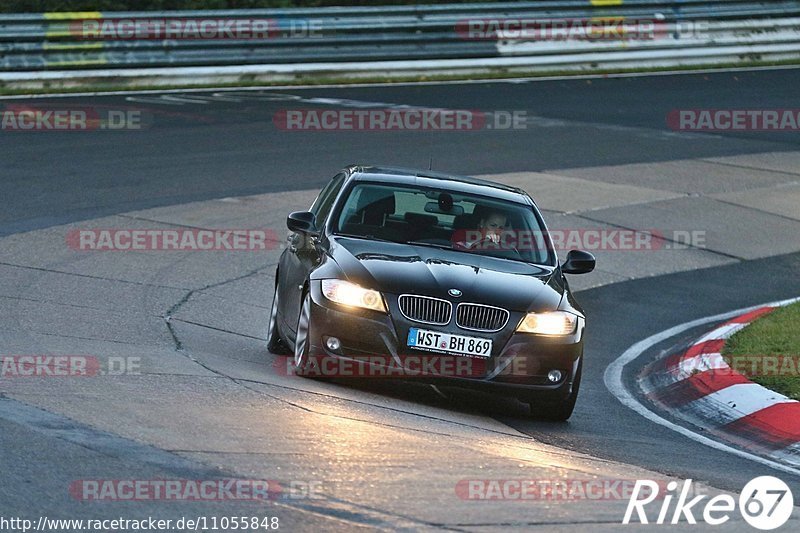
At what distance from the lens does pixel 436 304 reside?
9.13 m

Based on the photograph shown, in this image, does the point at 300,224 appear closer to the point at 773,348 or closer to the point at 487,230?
the point at 487,230

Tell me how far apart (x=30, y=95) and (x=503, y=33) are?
979 cm

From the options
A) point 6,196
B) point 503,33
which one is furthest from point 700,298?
point 503,33

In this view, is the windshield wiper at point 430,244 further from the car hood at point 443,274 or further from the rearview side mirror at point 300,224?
the rearview side mirror at point 300,224

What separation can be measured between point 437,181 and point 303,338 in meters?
2.00

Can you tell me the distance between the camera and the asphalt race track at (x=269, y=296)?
6.59m

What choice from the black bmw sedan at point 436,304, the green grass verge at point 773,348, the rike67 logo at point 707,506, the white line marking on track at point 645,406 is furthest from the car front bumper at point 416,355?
the green grass verge at point 773,348

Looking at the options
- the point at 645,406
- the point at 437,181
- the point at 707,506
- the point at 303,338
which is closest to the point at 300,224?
the point at 437,181

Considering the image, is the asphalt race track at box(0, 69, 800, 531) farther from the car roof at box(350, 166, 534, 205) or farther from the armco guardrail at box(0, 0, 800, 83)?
the car roof at box(350, 166, 534, 205)

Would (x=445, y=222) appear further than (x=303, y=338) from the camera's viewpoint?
Yes

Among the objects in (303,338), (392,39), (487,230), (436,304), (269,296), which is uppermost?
(392,39)

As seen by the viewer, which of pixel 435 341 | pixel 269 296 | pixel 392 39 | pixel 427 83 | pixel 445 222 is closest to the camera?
pixel 435 341

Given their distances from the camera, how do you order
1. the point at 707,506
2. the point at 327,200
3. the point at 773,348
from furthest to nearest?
the point at 773,348 → the point at 327,200 → the point at 707,506

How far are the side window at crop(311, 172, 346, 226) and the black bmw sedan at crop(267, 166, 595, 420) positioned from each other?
0.26 metres
